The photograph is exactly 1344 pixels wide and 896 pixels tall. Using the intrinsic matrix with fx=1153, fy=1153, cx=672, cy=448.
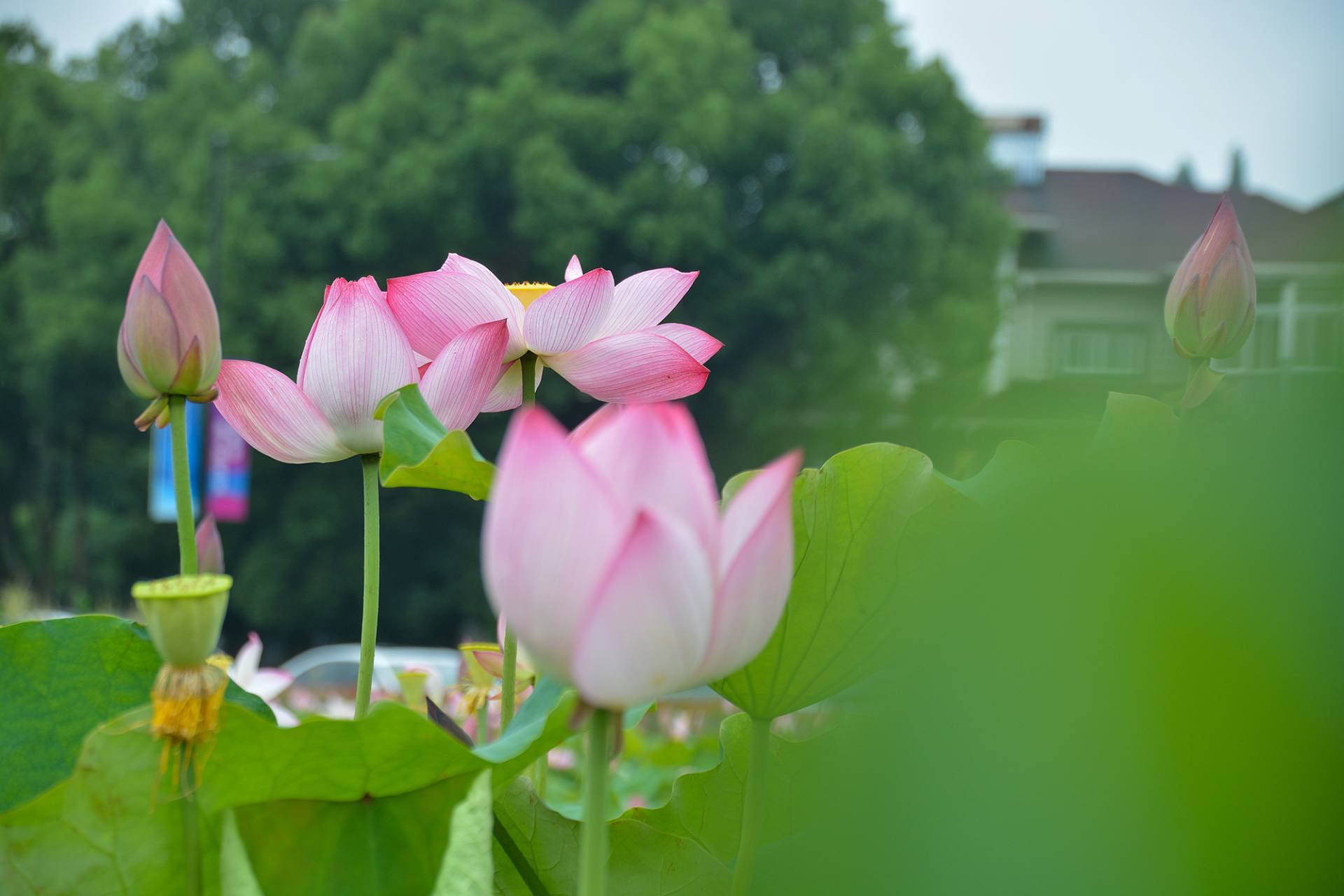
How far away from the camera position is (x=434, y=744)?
208 mm

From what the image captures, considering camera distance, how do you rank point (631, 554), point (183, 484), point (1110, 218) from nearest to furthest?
1. point (631, 554)
2. point (183, 484)
3. point (1110, 218)

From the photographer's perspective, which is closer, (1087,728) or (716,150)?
(1087,728)

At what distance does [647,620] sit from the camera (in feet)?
0.49

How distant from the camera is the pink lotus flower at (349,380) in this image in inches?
10.4

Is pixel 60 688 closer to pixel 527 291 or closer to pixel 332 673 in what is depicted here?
pixel 527 291

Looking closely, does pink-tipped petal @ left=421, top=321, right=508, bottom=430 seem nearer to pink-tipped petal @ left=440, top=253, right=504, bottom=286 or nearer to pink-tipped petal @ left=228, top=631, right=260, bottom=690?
pink-tipped petal @ left=440, top=253, right=504, bottom=286

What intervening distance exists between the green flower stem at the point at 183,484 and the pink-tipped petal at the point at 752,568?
0.12 m

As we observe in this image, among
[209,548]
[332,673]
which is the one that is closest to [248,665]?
[209,548]

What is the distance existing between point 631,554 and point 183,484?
0.14m

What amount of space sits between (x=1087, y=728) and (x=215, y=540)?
1.24 feet

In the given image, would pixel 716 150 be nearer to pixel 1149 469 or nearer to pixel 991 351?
pixel 991 351

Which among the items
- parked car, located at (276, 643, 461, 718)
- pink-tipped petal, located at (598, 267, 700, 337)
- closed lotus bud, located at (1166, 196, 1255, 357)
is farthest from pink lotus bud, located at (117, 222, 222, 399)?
parked car, located at (276, 643, 461, 718)

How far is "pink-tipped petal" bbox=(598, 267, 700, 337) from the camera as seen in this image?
0.32 m

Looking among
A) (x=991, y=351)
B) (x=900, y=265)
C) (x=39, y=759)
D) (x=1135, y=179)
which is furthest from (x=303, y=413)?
(x=1135, y=179)
